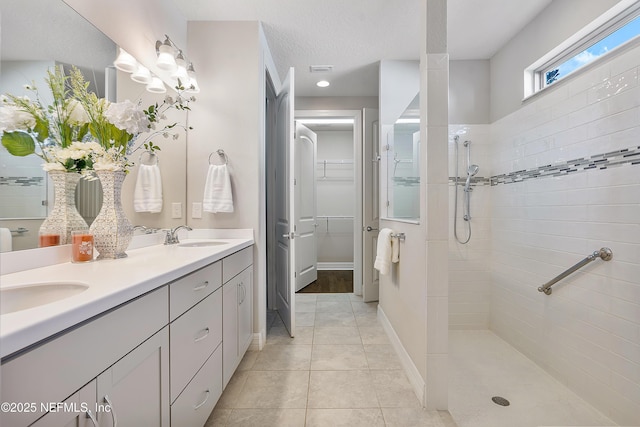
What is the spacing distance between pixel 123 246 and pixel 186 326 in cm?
51

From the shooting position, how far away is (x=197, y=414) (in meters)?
1.18

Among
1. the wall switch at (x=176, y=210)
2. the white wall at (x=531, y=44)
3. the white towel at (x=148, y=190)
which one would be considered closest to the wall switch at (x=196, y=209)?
the wall switch at (x=176, y=210)

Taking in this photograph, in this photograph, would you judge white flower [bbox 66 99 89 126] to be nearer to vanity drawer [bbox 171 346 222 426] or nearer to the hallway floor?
vanity drawer [bbox 171 346 222 426]

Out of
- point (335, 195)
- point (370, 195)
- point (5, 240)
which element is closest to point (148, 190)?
point (5, 240)

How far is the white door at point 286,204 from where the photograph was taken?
240 centimetres

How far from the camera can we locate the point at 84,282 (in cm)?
85

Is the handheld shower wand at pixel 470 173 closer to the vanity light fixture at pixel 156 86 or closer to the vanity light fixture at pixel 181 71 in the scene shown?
the vanity light fixture at pixel 181 71

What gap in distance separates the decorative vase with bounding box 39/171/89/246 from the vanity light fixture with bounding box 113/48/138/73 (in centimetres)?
73

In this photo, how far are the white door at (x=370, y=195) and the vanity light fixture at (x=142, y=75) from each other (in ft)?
7.70

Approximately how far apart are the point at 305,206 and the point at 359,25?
2.25 m

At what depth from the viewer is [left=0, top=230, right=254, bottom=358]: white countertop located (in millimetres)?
516

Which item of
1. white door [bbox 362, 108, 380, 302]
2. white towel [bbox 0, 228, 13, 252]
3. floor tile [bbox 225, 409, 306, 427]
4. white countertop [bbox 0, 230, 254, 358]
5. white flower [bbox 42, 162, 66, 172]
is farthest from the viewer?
white door [bbox 362, 108, 380, 302]

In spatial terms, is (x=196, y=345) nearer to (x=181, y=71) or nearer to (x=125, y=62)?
(x=125, y=62)

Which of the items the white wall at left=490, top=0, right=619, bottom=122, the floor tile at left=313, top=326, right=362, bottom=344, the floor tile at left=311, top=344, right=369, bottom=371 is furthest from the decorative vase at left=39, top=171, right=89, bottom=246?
the white wall at left=490, top=0, right=619, bottom=122
